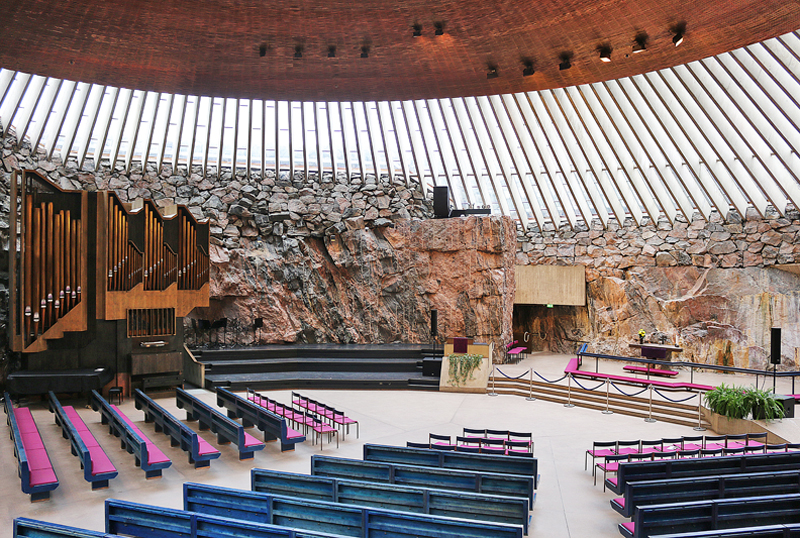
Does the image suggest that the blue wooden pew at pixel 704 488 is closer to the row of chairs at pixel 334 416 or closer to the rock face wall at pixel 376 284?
the row of chairs at pixel 334 416

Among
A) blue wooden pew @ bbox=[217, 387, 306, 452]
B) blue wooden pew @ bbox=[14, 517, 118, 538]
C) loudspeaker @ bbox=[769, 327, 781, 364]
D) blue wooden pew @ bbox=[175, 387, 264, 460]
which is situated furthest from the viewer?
loudspeaker @ bbox=[769, 327, 781, 364]

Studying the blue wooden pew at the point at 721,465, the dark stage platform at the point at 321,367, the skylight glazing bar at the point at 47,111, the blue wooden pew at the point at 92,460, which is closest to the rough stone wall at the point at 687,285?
the dark stage platform at the point at 321,367

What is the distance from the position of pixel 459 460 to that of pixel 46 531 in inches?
161

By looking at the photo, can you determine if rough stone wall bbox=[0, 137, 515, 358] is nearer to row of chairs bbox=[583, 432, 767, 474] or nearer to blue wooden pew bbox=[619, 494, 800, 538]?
row of chairs bbox=[583, 432, 767, 474]

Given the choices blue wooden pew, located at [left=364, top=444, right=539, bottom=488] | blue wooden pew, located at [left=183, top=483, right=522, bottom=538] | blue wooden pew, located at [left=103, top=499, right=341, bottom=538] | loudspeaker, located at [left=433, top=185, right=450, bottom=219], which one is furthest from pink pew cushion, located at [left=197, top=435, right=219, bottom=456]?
loudspeaker, located at [left=433, top=185, right=450, bottom=219]

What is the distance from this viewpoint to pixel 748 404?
30.6 feet

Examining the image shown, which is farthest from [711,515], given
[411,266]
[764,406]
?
[411,266]

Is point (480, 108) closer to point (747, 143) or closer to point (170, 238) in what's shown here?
point (747, 143)

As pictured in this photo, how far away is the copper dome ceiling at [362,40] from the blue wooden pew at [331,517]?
6.32 meters

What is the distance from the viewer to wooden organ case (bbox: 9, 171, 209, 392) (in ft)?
28.5

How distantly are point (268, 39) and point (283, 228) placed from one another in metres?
8.95

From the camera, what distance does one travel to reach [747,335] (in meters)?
15.7

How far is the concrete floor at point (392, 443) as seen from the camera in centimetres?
576

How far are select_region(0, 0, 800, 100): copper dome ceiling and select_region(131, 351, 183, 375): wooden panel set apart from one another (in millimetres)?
5611
